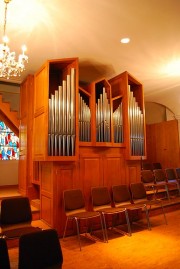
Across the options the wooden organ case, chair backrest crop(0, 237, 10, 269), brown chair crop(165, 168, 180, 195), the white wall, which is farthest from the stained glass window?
chair backrest crop(0, 237, 10, 269)

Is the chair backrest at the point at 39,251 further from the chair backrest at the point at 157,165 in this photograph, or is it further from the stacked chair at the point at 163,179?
the chair backrest at the point at 157,165

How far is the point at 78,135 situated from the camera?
4.60 meters

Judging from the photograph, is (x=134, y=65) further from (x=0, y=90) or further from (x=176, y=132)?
(x=0, y=90)

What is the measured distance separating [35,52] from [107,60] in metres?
1.71

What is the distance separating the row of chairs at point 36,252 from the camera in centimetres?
196

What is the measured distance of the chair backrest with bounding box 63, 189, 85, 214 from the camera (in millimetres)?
4336

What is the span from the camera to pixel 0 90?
8.18 metres

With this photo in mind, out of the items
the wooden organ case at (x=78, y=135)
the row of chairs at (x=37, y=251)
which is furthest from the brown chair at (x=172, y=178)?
the row of chairs at (x=37, y=251)

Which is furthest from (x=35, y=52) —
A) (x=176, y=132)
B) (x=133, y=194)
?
(x=176, y=132)

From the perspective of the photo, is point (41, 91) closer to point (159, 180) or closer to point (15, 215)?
point (15, 215)

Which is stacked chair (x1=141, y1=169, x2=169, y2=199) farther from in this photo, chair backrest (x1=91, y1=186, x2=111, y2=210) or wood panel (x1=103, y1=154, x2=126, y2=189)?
chair backrest (x1=91, y1=186, x2=111, y2=210)

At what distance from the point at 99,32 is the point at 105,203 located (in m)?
3.43

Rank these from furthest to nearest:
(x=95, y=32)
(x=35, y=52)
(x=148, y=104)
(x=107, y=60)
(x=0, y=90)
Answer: (x=148, y=104) → (x=0, y=90) → (x=107, y=60) → (x=35, y=52) → (x=95, y=32)

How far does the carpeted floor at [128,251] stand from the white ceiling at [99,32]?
3.86 meters
